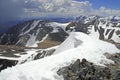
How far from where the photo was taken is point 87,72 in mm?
38531

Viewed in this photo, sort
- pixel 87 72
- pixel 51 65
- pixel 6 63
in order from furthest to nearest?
pixel 6 63, pixel 51 65, pixel 87 72

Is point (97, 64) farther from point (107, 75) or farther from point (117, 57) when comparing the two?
point (117, 57)

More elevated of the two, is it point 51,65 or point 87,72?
point 51,65

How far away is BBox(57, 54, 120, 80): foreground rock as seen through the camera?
37.7m

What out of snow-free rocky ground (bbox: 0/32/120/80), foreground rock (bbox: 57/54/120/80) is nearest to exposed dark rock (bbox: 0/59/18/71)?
snow-free rocky ground (bbox: 0/32/120/80)

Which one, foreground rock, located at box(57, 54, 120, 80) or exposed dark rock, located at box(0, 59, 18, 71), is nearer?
foreground rock, located at box(57, 54, 120, 80)

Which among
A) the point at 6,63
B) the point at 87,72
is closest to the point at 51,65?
the point at 87,72

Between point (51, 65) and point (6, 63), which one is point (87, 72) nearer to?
point (51, 65)

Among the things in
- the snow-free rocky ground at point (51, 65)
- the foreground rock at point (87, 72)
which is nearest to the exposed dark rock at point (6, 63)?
the snow-free rocky ground at point (51, 65)

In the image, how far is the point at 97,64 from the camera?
137 ft

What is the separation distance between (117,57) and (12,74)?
21034 millimetres

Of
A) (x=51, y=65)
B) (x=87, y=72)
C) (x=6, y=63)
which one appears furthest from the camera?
(x=6, y=63)

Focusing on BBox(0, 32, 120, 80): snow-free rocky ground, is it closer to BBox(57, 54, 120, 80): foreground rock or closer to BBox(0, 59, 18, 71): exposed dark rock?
BBox(57, 54, 120, 80): foreground rock

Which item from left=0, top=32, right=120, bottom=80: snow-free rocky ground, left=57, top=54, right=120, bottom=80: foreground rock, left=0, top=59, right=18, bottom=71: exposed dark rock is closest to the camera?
left=0, top=32, right=120, bottom=80: snow-free rocky ground
